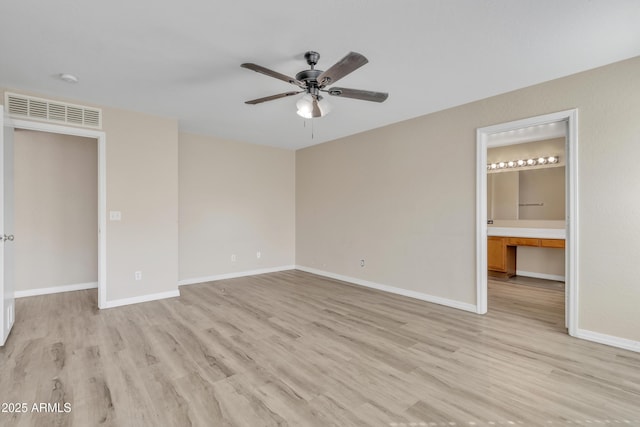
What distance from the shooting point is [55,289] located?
459 cm

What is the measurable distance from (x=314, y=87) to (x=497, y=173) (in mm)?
4942

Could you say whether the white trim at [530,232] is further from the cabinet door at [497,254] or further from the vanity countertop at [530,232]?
the cabinet door at [497,254]

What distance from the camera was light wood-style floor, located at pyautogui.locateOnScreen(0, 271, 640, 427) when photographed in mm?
1857

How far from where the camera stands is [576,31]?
2.27 meters

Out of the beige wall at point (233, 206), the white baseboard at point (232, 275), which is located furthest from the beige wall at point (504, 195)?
the white baseboard at point (232, 275)

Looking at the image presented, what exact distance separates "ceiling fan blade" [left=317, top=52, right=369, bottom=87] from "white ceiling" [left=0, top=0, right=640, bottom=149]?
1.01 ft

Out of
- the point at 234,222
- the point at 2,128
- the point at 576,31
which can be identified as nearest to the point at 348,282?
the point at 234,222

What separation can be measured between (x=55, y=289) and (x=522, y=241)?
749 cm

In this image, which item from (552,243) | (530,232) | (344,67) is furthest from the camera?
(530,232)

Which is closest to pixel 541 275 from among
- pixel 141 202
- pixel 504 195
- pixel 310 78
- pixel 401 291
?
pixel 504 195

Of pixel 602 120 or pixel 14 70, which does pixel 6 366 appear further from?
pixel 602 120

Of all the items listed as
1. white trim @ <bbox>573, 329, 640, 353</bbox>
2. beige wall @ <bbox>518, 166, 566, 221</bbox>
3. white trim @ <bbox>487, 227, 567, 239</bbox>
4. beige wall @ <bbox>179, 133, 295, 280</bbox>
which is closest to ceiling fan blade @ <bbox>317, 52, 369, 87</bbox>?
white trim @ <bbox>573, 329, 640, 353</bbox>

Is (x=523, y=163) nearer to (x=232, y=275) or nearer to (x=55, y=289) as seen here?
(x=232, y=275)

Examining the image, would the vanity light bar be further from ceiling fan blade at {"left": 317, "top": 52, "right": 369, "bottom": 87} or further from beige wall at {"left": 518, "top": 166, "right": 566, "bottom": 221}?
ceiling fan blade at {"left": 317, "top": 52, "right": 369, "bottom": 87}
